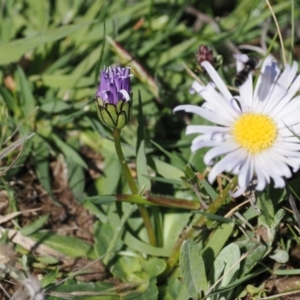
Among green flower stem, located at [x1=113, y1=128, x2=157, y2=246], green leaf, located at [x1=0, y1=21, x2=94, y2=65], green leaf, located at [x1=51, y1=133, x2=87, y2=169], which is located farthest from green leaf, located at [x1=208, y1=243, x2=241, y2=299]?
green leaf, located at [x1=0, y1=21, x2=94, y2=65]

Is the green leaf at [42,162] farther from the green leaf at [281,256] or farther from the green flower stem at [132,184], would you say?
the green leaf at [281,256]

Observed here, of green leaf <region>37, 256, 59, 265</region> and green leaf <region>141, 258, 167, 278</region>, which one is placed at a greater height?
green leaf <region>37, 256, 59, 265</region>

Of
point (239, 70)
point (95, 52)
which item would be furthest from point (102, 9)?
point (239, 70)

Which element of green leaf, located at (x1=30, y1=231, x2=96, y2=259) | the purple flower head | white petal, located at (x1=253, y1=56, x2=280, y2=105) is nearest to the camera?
the purple flower head

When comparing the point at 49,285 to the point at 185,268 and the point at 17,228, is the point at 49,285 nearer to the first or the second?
the point at 17,228

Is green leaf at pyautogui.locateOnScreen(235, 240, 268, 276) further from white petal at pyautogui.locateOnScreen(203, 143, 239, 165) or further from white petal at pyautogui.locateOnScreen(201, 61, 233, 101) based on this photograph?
white petal at pyautogui.locateOnScreen(201, 61, 233, 101)

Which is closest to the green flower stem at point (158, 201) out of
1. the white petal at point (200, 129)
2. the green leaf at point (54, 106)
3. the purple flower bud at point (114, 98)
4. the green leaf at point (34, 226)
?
the purple flower bud at point (114, 98)

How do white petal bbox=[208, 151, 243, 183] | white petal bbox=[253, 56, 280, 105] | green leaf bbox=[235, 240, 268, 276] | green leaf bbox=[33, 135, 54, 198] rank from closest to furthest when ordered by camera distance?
white petal bbox=[208, 151, 243, 183]
white petal bbox=[253, 56, 280, 105]
green leaf bbox=[235, 240, 268, 276]
green leaf bbox=[33, 135, 54, 198]
